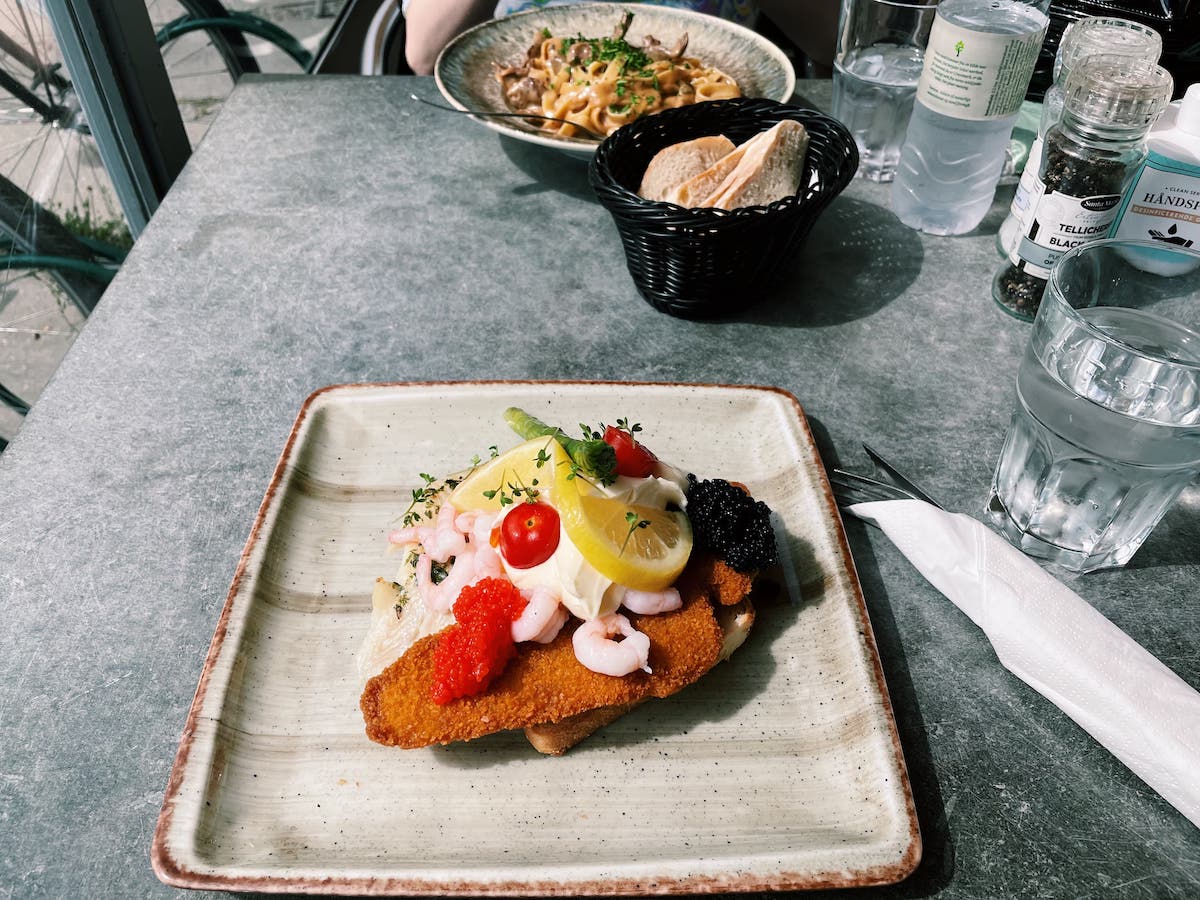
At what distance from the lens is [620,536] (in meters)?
1.18

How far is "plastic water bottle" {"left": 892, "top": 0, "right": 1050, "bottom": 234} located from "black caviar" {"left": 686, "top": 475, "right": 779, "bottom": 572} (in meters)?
1.22

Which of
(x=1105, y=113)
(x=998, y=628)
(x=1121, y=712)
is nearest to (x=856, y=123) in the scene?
(x=1105, y=113)

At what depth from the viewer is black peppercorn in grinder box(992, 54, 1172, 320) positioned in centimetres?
157

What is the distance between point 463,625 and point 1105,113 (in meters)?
1.50

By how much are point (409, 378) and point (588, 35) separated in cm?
151

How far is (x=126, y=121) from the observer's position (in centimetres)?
258

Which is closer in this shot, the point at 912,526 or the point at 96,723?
the point at 96,723

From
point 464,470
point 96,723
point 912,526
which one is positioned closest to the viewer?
point 96,723

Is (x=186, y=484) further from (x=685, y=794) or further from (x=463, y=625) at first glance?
(x=685, y=794)

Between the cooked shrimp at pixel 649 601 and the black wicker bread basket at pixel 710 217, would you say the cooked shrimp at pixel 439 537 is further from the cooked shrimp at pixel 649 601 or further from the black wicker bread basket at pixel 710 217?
the black wicker bread basket at pixel 710 217

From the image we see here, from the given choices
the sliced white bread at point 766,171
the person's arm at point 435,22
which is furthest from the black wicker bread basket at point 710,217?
the person's arm at point 435,22

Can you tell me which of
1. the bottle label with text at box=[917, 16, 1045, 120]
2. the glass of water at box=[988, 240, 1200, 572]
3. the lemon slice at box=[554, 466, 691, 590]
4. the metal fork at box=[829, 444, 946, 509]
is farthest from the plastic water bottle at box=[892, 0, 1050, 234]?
the lemon slice at box=[554, 466, 691, 590]

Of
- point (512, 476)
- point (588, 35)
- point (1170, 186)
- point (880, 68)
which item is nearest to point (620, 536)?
point (512, 476)

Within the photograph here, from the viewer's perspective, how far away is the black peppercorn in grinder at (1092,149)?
1.57 meters
